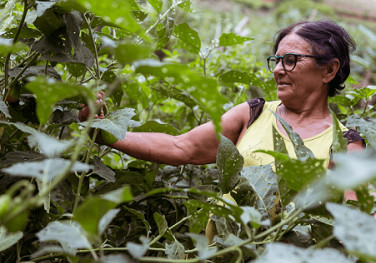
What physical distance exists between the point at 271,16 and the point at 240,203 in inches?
387

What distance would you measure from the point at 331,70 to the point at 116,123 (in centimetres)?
93

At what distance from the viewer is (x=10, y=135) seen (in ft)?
3.43

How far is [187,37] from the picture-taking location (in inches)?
52.0

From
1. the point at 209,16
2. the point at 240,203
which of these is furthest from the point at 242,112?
the point at 209,16

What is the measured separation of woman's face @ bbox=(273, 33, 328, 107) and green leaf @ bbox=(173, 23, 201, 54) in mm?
275

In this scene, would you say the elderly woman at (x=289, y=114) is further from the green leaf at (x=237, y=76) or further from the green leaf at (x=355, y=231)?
the green leaf at (x=355, y=231)

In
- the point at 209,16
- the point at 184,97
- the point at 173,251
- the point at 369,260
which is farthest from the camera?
the point at 209,16

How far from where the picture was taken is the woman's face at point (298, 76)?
1324 mm

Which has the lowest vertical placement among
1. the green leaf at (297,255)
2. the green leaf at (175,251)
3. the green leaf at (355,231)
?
the green leaf at (175,251)

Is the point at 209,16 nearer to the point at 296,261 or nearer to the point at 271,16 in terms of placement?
the point at 271,16

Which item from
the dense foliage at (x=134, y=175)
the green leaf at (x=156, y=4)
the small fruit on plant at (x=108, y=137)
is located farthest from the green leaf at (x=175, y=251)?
the green leaf at (x=156, y=4)

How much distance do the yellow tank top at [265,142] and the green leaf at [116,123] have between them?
52 centimetres

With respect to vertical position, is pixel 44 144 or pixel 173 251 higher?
pixel 44 144

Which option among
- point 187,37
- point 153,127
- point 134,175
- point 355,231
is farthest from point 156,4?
point 355,231
